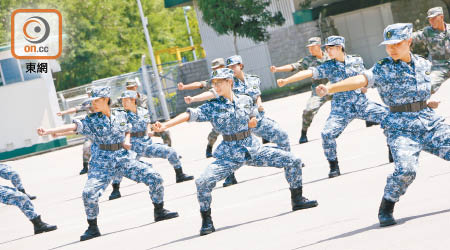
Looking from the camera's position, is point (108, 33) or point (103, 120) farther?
point (108, 33)

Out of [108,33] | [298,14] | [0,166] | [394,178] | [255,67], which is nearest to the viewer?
[394,178]

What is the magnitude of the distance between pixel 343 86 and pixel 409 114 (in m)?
0.81

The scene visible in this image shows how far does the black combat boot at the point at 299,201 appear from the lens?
9.38 m

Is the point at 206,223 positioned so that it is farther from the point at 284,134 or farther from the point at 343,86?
the point at 284,134

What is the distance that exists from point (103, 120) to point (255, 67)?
35595 mm

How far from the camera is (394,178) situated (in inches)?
292

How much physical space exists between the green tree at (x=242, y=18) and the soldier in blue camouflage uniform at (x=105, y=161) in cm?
3096

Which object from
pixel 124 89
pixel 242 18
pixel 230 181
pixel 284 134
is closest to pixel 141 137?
pixel 230 181

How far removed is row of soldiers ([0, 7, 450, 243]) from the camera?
7.61m

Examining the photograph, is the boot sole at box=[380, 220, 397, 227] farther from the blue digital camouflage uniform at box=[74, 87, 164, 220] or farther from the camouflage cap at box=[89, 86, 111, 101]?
the camouflage cap at box=[89, 86, 111, 101]

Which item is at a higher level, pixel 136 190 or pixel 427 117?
pixel 427 117

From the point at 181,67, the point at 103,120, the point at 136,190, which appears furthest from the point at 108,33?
the point at 103,120

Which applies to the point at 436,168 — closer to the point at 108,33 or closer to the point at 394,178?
the point at 394,178

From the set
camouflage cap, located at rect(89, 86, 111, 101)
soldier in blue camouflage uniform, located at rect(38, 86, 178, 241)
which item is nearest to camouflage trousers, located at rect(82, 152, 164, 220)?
soldier in blue camouflage uniform, located at rect(38, 86, 178, 241)
